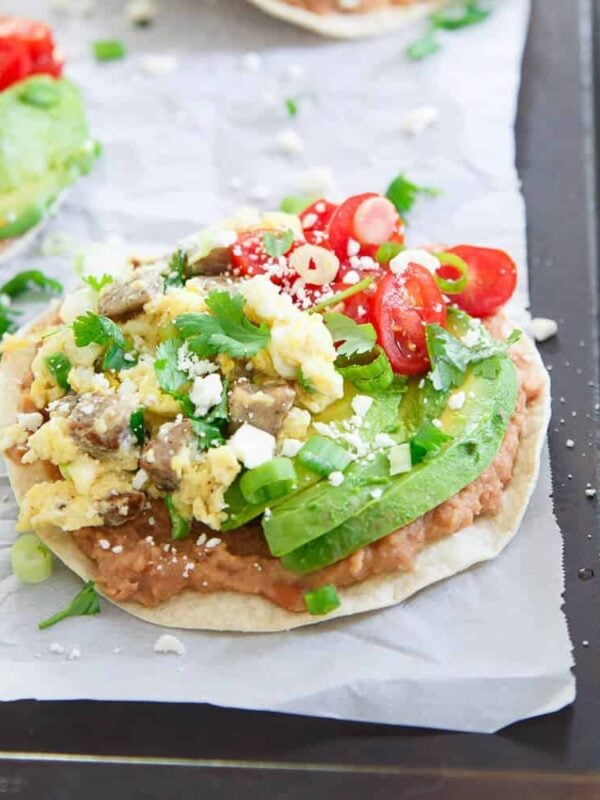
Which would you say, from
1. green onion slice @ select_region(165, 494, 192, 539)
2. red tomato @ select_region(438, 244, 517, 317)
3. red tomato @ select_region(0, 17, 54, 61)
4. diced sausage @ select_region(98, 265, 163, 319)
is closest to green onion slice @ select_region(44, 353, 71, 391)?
diced sausage @ select_region(98, 265, 163, 319)

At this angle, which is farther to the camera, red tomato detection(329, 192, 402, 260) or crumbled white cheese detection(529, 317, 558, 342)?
crumbled white cheese detection(529, 317, 558, 342)

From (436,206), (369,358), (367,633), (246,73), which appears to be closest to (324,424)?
(369,358)

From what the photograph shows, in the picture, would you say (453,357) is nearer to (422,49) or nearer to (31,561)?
(31,561)

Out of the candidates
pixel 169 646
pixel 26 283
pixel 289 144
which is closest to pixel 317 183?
pixel 289 144

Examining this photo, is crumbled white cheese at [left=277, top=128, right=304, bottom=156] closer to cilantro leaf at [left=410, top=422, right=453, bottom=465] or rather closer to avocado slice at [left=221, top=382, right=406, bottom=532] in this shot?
avocado slice at [left=221, top=382, right=406, bottom=532]

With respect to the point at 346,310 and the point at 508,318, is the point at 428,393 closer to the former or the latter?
the point at 346,310

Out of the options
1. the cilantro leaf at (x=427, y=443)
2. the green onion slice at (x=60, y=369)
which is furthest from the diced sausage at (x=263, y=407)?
the green onion slice at (x=60, y=369)
